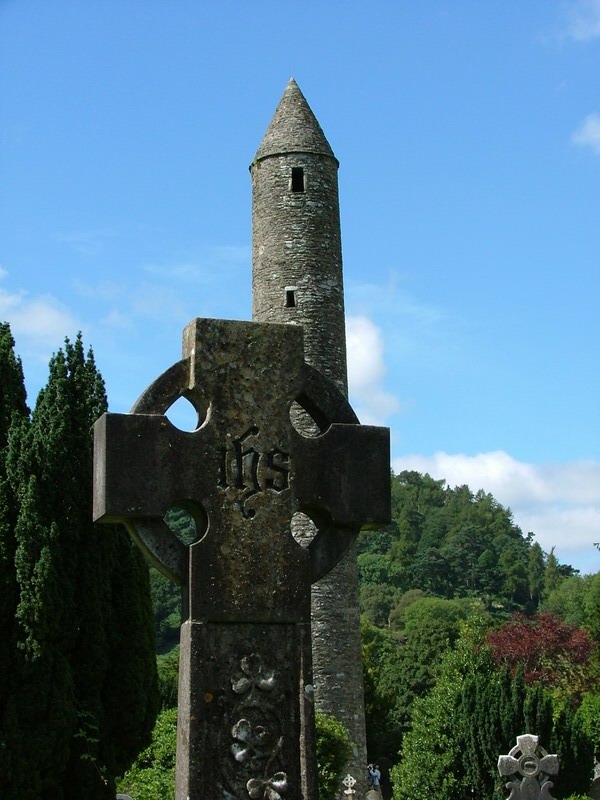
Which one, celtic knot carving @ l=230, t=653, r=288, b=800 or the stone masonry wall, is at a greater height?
the stone masonry wall

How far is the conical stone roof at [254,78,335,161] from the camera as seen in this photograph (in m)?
39.2

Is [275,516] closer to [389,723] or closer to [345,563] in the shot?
[345,563]

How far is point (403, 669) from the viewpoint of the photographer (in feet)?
202

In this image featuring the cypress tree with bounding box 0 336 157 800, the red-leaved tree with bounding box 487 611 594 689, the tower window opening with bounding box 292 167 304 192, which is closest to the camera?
the cypress tree with bounding box 0 336 157 800

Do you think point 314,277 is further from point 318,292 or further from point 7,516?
point 7,516

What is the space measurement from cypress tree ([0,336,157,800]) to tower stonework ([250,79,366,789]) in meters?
16.1

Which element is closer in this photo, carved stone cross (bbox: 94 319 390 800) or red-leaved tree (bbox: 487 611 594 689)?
carved stone cross (bbox: 94 319 390 800)

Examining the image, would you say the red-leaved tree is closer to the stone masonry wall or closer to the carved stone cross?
the stone masonry wall

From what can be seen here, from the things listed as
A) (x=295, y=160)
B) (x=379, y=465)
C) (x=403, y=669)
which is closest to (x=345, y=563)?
(x=295, y=160)

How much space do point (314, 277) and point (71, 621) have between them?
68.6ft

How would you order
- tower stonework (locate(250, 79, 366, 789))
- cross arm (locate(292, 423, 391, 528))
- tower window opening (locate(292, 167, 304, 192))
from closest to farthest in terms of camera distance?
cross arm (locate(292, 423, 391, 528))
tower stonework (locate(250, 79, 366, 789))
tower window opening (locate(292, 167, 304, 192))

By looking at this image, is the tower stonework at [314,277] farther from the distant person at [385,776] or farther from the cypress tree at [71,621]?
the cypress tree at [71,621]

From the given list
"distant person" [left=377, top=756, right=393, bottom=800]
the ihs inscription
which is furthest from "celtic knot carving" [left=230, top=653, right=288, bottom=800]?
"distant person" [left=377, top=756, right=393, bottom=800]

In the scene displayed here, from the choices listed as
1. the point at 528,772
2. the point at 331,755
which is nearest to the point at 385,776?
the point at 331,755
